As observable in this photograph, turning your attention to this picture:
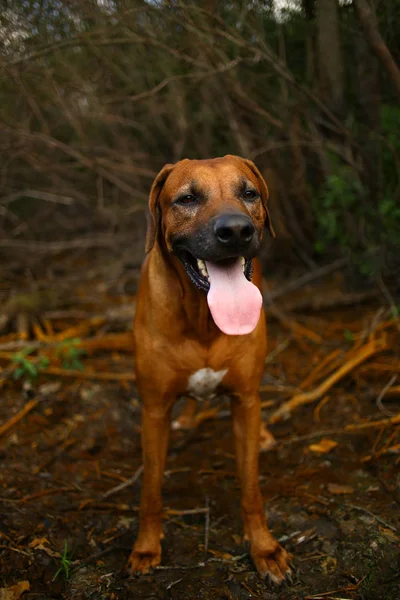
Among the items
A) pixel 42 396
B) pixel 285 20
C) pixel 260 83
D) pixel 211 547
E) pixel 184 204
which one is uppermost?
pixel 285 20

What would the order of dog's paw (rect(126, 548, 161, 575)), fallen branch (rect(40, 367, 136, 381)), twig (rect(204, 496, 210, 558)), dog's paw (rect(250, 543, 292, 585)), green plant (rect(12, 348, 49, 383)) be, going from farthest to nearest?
fallen branch (rect(40, 367, 136, 381)) < green plant (rect(12, 348, 49, 383)) < twig (rect(204, 496, 210, 558)) < dog's paw (rect(126, 548, 161, 575)) < dog's paw (rect(250, 543, 292, 585))

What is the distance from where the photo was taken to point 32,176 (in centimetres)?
669

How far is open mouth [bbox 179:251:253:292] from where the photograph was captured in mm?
2311

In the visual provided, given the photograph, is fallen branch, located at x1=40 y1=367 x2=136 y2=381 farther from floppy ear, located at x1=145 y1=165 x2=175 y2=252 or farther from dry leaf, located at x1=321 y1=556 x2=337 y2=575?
dry leaf, located at x1=321 y1=556 x2=337 y2=575

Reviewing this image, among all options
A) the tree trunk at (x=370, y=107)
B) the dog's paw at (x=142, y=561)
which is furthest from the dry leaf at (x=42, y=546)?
the tree trunk at (x=370, y=107)

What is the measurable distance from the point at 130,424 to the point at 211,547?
1.41 metres

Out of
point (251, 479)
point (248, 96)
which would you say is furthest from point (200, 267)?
point (248, 96)

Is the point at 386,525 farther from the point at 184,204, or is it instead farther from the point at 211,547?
the point at 184,204

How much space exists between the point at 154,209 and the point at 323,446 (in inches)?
70.7

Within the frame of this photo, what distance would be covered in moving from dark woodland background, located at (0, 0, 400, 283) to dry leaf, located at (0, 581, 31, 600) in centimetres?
A: 280

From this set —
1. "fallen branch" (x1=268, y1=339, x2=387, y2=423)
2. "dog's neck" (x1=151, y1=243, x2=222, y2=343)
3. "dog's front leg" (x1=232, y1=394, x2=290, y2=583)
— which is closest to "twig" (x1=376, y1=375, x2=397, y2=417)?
"fallen branch" (x1=268, y1=339, x2=387, y2=423)

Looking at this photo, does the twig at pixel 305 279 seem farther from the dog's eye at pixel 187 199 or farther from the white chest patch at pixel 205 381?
the dog's eye at pixel 187 199

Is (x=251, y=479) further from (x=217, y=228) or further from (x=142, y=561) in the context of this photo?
(x=217, y=228)

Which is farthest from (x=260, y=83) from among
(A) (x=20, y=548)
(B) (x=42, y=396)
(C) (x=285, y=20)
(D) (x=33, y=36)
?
(A) (x=20, y=548)
